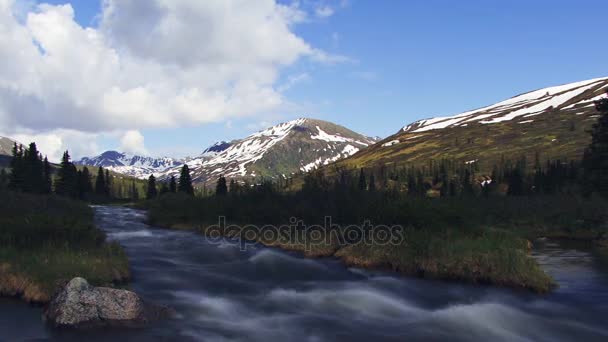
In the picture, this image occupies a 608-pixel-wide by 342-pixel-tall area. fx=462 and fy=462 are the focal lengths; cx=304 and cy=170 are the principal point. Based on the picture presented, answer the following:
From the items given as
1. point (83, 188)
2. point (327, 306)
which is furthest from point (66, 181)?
point (327, 306)

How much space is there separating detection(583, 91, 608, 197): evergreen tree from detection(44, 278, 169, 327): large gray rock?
49.5 meters

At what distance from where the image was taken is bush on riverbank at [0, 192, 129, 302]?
56.3ft

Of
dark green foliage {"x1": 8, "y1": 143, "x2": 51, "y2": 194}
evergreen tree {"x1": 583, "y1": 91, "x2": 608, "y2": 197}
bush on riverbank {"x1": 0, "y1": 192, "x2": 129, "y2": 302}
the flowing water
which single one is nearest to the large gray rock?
the flowing water

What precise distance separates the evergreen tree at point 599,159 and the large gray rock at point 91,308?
163ft

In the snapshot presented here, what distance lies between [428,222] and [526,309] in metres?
11.0

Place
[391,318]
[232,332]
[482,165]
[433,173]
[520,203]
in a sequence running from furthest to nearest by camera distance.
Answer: [482,165] < [433,173] < [520,203] < [391,318] < [232,332]

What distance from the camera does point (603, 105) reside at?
161 feet

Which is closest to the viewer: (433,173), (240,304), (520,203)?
(240,304)

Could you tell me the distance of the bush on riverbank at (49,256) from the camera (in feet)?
56.3

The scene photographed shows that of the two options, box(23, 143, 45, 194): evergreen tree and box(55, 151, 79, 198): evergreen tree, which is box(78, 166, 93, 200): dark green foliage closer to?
box(55, 151, 79, 198): evergreen tree

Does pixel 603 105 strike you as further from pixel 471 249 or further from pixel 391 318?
pixel 391 318

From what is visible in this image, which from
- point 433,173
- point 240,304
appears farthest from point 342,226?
point 433,173

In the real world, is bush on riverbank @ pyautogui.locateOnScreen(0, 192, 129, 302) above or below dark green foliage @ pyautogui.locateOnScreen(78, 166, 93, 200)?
below

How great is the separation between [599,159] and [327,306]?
43962 mm
